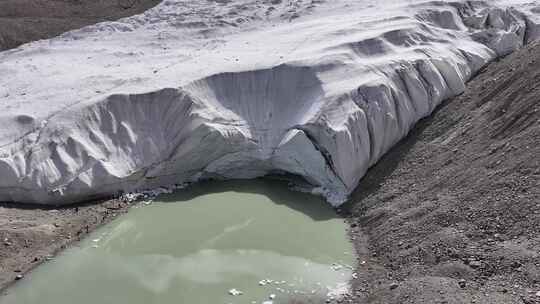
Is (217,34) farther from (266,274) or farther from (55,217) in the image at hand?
(266,274)

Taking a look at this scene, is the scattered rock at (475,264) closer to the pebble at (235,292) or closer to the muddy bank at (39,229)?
the pebble at (235,292)

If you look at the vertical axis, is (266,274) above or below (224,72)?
below

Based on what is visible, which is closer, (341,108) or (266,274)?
(266,274)

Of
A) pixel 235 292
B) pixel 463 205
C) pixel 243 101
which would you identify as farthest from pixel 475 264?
pixel 243 101

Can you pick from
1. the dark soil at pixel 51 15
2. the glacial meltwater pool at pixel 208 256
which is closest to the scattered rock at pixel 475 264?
the glacial meltwater pool at pixel 208 256

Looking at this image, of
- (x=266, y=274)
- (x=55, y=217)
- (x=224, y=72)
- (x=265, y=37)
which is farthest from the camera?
(x=265, y=37)

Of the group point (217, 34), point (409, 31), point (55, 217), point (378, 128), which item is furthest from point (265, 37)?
point (55, 217)
